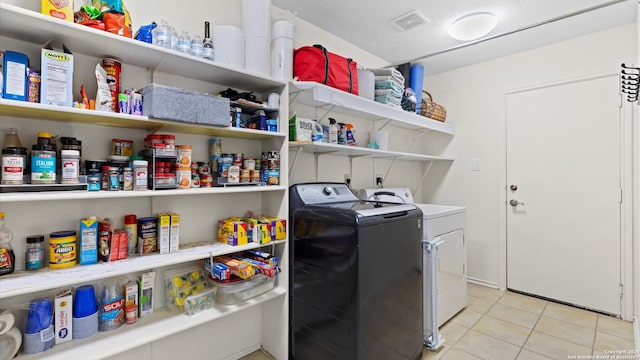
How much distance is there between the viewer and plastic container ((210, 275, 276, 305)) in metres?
1.67

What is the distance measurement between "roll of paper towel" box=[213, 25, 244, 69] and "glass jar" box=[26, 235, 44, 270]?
47.0 inches

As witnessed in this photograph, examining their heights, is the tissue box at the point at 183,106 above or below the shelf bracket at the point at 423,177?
above

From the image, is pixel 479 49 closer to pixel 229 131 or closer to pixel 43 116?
pixel 229 131

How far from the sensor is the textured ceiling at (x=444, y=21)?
2.16 m

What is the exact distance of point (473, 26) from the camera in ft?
7.75

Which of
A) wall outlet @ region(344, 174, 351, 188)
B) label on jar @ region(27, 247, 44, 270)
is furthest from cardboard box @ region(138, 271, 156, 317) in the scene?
wall outlet @ region(344, 174, 351, 188)

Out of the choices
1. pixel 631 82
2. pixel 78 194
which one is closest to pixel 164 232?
pixel 78 194

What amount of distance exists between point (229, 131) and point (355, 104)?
1.04 metres

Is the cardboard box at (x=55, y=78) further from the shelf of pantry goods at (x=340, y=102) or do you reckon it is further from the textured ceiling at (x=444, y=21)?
the textured ceiling at (x=444, y=21)

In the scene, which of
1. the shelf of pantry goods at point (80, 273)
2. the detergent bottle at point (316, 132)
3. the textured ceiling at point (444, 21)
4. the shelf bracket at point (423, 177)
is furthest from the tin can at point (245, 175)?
the shelf bracket at point (423, 177)

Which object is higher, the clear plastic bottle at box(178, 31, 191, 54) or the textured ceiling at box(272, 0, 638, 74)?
the textured ceiling at box(272, 0, 638, 74)

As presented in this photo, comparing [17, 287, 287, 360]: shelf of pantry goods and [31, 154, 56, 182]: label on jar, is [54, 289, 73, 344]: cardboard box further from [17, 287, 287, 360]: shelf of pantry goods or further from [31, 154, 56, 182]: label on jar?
[31, 154, 56, 182]: label on jar

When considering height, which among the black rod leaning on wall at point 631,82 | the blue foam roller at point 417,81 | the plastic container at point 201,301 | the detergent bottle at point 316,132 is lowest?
the plastic container at point 201,301

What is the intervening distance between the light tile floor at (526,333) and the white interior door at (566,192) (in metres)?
0.26
